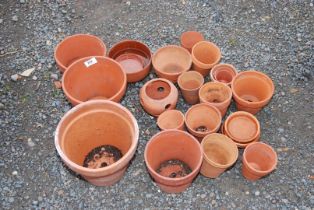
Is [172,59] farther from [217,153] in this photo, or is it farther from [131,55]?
[217,153]

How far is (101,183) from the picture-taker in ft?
9.85

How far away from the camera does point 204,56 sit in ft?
12.3

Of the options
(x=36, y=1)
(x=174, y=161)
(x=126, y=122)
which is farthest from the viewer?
(x=36, y=1)

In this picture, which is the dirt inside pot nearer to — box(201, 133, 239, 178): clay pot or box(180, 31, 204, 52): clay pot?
box(201, 133, 239, 178): clay pot

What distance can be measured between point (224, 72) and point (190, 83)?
1.06 feet

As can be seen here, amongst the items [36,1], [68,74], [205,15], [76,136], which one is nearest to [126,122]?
[76,136]

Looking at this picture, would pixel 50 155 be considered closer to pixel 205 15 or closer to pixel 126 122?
pixel 126 122

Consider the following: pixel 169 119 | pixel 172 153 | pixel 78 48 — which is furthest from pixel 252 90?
pixel 78 48

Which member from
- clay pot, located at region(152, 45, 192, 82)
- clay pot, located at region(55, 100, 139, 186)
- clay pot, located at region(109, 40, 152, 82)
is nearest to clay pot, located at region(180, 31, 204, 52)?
clay pot, located at region(152, 45, 192, 82)

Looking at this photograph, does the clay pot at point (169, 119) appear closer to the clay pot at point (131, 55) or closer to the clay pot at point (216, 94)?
the clay pot at point (216, 94)

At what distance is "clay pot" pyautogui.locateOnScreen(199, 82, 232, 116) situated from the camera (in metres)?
3.32

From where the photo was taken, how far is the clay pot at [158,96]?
3283 millimetres

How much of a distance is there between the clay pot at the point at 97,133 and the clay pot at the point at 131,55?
2.44ft

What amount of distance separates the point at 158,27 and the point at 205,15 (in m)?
0.54
